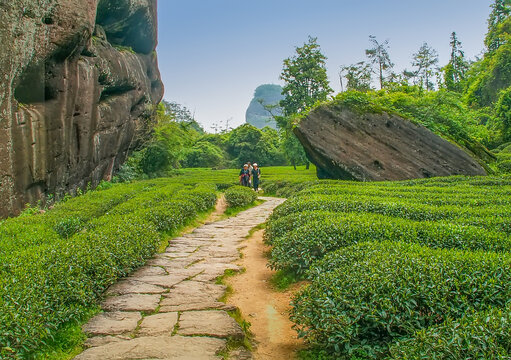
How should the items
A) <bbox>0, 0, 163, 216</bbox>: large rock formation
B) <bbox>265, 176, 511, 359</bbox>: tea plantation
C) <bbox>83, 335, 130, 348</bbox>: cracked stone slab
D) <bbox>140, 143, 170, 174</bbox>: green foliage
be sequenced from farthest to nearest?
1. <bbox>140, 143, 170, 174</bbox>: green foliage
2. <bbox>0, 0, 163, 216</bbox>: large rock formation
3. <bbox>83, 335, 130, 348</bbox>: cracked stone slab
4. <bbox>265, 176, 511, 359</bbox>: tea plantation

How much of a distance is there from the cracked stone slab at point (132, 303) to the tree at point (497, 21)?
49.8m

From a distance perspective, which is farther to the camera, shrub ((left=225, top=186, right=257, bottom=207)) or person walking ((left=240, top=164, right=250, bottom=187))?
person walking ((left=240, top=164, right=250, bottom=187))

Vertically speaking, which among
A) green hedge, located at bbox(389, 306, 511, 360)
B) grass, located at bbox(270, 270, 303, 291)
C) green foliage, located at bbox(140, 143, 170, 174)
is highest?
green foliage, located at bbox(140, 143, 170, 174)

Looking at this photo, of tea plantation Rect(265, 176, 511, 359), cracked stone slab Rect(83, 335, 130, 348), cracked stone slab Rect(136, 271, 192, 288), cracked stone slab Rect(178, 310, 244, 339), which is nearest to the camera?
tea plantation Rect(265, 176, 511, 359)

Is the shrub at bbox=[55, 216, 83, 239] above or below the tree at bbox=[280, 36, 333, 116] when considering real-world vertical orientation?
below

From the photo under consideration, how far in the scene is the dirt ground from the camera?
3330 mm

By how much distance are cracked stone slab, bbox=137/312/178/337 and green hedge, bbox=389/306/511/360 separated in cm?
207

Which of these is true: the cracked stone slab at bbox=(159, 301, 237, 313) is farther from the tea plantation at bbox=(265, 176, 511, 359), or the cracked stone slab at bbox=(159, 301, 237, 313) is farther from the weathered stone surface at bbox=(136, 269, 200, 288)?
the tea plantation at bbox=(265, 176, 511, 359)

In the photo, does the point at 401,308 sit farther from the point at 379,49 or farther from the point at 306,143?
the point at 379,49

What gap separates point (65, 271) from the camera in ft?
12.2

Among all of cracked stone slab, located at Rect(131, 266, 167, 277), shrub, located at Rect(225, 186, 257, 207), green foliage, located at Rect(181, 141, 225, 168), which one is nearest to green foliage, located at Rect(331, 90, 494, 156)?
shrub, located at Rect(225, 186, 257, 207)

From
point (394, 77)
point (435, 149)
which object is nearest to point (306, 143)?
point (435, 149)

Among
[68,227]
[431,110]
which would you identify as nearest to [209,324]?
[68,227]

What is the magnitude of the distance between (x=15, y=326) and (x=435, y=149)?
49.8 feet
